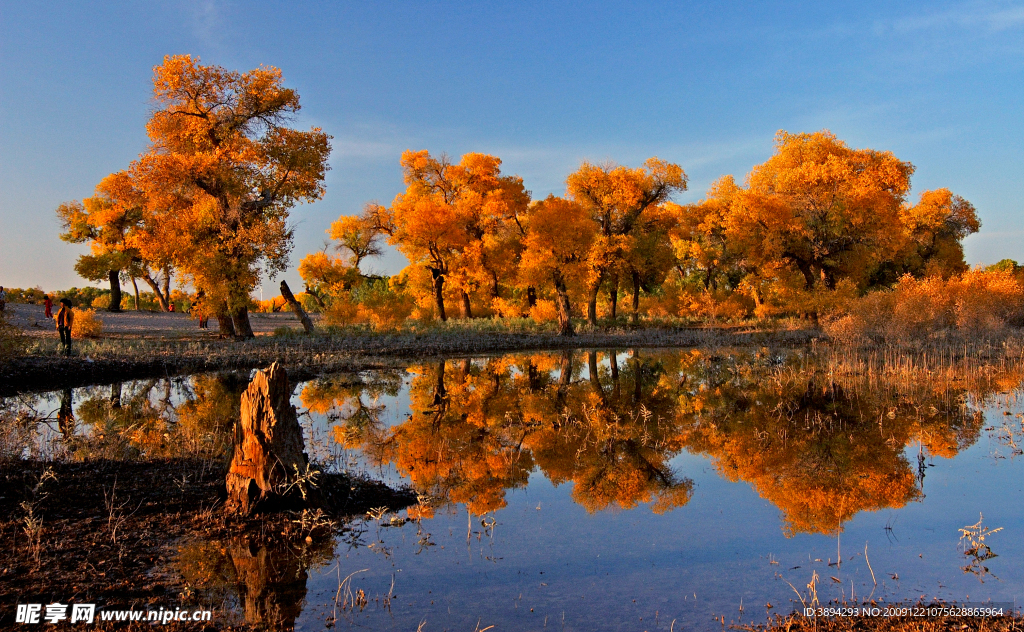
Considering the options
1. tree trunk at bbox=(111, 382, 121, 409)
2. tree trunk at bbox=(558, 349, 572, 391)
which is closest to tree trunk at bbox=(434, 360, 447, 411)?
tree trunk at bbox=(558, 349, 572, 391)

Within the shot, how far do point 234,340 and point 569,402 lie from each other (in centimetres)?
1757

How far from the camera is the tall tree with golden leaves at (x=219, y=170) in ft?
80.2

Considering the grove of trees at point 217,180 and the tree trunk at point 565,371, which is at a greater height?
the grove of trees at point 217,180

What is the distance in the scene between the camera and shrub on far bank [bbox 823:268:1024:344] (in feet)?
77.1

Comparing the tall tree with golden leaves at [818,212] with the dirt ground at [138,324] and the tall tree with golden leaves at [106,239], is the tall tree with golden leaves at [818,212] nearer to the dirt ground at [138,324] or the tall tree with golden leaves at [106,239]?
the dirt ground at [138,324]

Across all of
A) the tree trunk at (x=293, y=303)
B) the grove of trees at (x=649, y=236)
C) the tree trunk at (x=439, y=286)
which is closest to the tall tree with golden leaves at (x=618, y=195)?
the grove of trees at (x=649, y=236)

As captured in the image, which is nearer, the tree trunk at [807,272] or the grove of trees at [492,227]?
the grove of trees at [492,227]

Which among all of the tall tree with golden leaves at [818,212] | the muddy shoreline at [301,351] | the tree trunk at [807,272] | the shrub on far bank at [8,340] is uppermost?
the tall tree with golden leaves at [818,212]

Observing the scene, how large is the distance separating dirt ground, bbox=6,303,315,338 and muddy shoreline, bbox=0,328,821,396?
4011 mm

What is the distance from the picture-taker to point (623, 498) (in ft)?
23.5

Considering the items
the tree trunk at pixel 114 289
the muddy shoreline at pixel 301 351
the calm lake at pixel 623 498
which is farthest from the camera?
the tree trunk at pixel 114 289

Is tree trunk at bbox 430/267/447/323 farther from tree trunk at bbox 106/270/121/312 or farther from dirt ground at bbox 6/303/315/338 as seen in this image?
tree trunk at bbox 106/270/121/312

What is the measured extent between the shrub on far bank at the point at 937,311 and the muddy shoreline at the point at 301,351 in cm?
332

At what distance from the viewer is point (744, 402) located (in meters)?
13.1
